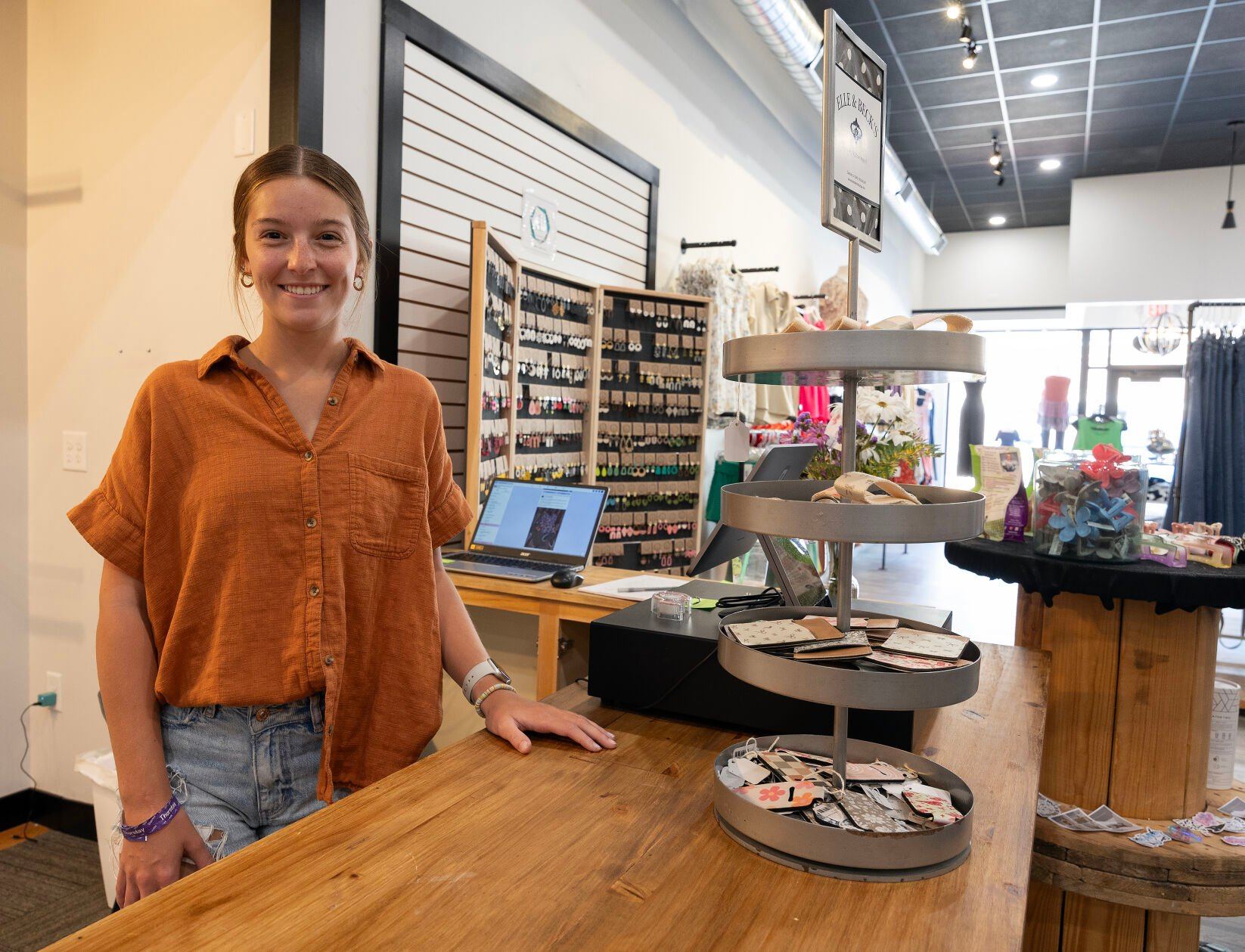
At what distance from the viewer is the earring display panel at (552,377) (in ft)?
11.8

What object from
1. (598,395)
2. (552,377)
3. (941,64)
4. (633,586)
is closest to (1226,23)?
(941,64)

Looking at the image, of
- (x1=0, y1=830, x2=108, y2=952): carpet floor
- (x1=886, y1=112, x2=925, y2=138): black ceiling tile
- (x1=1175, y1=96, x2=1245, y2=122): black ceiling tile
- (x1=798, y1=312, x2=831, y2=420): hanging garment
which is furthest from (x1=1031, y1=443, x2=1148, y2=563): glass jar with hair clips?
(x1=1175, y1=96, x2=1245, y2=122): black ceiling tile

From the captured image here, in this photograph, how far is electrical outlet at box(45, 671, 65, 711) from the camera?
9.73 feet

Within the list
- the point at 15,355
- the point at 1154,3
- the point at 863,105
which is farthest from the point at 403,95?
the point at 1154,3

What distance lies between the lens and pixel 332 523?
1.32 meters

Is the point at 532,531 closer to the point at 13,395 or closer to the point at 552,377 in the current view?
the point at 552,377

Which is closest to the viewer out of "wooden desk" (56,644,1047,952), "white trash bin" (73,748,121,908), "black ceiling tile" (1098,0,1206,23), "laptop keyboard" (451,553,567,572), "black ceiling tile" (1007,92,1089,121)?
"wooden desk" (56,644,1047,952)

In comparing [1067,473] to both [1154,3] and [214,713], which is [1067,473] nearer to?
[214,713]

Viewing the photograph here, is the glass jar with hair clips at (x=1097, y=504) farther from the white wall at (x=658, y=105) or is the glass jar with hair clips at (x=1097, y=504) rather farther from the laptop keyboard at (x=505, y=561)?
the white wall at (x=658, y=105)

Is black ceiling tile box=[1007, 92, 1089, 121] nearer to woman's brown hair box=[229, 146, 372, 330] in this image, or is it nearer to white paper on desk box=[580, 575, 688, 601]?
white paper on desk box=[580, 575, 688, 601]

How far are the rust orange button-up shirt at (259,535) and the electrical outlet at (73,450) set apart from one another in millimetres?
1921

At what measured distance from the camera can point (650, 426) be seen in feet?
14.8

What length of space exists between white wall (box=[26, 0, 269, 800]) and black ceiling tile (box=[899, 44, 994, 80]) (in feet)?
18.0

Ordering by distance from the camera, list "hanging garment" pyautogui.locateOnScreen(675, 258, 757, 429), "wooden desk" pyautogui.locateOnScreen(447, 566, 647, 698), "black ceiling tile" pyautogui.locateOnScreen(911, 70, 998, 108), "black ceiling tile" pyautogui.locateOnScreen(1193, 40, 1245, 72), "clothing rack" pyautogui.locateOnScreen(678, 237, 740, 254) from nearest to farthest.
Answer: "wooden desk" pyautogui.locateOnScreen(447, 566, 647, 698)
"hanging garment" pyautogui.locateOnScreen(675, 258, 757, 429)
"clothing rack" pyautogui.locateOnScreen(678, 237, 740, 254)
"black ceiling tile" pyautogui.locateOnScreen(1193, 40, 1245, 72)
"black ceiling tile" pyautogui.locateOnScreen(911, 70, 998, 108)
